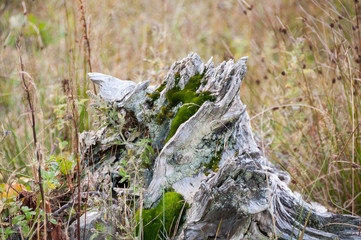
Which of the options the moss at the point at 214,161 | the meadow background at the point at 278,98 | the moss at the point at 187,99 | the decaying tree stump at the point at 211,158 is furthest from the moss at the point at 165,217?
the meadow background at the point at 278,98

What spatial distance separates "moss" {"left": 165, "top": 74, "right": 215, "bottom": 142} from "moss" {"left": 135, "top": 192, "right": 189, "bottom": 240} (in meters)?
0.38

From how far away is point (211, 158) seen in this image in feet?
7.00

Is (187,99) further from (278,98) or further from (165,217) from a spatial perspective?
(278,98)

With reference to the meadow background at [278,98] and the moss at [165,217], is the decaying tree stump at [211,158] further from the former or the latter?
the meadow background at [278,98]

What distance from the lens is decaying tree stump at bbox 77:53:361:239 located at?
6.19ft

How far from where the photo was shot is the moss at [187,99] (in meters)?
2.14

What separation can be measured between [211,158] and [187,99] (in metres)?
0.39

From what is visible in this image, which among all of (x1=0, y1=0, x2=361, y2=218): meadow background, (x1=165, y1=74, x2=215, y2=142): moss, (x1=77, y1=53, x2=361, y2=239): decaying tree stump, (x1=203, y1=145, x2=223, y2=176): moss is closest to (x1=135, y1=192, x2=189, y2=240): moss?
(x1=77, y1=53, x2=361, y2=239): decaying tree stump

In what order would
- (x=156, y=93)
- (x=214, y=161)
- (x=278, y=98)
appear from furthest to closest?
(x=278, y=98) < (x=156, y=93) < (x=214, y=161)

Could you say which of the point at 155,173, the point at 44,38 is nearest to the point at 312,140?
the point at 155,173

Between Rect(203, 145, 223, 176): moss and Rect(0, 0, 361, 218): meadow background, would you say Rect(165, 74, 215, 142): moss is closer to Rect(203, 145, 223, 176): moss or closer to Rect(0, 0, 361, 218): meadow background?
Rect(203, 145, 223, 176): moss

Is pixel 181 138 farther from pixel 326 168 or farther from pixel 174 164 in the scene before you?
pixel 326 168

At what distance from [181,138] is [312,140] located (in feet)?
5.80

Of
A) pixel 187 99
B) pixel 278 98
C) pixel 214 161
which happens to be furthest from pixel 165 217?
pixel 278 98
